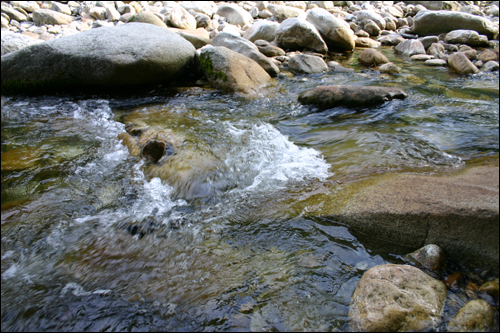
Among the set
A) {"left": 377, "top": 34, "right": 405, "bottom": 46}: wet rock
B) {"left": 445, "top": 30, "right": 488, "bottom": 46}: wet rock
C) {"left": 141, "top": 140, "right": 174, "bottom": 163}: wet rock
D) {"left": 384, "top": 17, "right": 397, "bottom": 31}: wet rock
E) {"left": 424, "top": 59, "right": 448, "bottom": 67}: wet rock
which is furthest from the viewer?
{"left": 384, "top": 17, "right": 397, "bottom": 31}: wet rock

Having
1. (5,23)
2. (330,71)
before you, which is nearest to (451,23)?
(330,71)

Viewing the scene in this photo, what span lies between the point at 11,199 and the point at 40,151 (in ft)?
3.90

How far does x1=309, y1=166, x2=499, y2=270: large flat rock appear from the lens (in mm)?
2186

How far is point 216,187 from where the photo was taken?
344 cm

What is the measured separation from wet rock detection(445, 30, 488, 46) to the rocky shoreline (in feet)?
0.13

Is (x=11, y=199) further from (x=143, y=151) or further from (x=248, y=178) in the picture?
(x=248, y=178)

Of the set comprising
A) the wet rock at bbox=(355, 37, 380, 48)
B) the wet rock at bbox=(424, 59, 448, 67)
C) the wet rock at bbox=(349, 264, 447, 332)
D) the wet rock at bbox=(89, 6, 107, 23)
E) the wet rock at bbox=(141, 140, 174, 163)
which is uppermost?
the wet rock at bbox=(89, 6, 107, 23)

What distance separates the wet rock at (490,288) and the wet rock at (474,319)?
0.45 ft

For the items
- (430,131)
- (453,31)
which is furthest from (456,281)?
(453,31)

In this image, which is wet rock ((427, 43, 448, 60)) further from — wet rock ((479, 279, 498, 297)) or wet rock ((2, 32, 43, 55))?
wet rock ((2, 32, 43, 55))

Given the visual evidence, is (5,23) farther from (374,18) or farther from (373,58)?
(374,18)

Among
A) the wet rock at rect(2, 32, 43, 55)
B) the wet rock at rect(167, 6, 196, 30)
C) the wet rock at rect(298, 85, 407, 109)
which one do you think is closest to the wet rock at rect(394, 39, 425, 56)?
the wet rock at rect(298, 85, 407, 109)

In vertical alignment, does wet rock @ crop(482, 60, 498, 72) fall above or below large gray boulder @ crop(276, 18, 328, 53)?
below

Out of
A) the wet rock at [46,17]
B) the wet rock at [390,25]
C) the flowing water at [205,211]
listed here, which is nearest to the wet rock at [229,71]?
the flowing water at [205,211]
